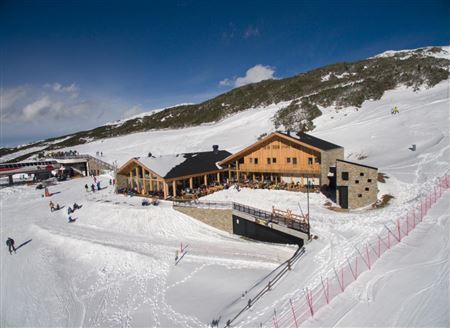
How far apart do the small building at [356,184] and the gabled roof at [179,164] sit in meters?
13.3

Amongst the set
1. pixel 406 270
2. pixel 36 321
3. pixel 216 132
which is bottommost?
pixel 36 321

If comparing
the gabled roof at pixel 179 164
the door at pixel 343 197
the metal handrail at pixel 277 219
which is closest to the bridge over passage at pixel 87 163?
the gabled roof at pixel 179 164

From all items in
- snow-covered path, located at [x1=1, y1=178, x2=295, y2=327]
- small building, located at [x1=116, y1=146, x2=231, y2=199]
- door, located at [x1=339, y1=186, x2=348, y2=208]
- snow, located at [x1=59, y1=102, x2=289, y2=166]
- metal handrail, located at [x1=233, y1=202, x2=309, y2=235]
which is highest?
snow, located at [x1=59, y1=102, x2=289, y2=166]

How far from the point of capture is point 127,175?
28.4m

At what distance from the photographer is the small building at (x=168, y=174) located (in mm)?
24359

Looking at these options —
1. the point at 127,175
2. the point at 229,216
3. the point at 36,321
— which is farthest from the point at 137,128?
the point at 36,321

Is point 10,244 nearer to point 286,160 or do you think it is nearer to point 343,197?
point 286,160

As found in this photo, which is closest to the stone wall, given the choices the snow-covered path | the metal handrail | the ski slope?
the ski slope

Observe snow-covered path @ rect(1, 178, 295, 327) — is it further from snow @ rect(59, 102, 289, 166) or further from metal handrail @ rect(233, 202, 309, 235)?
snow @ rect(59, 102, 289, 166)

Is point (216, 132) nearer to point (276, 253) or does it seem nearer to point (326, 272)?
point (276, 253)

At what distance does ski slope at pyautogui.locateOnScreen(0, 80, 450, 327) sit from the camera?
9.55 meters

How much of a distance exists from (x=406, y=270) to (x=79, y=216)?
76.7 ft

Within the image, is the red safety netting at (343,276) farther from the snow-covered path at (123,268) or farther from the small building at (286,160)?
the small building at (286,160)

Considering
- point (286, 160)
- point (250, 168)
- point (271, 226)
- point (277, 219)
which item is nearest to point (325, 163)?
point (286, 160)
